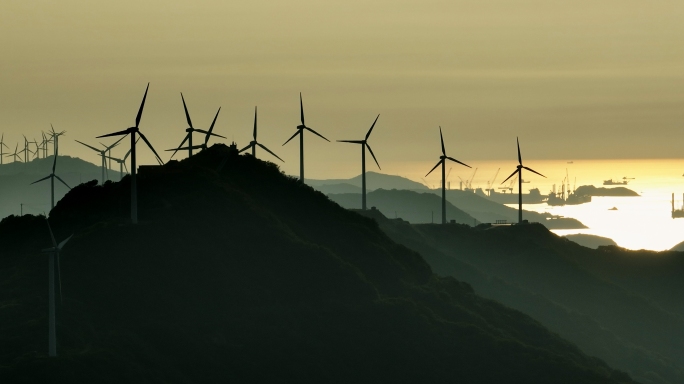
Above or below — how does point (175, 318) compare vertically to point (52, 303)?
below

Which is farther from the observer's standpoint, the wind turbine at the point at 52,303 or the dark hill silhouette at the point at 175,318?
the dark hill silhouette at the point at 175,318

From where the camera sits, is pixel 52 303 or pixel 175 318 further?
pixel 175 318

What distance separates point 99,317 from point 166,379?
14.7 m

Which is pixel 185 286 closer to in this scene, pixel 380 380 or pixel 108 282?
pixel 108 282

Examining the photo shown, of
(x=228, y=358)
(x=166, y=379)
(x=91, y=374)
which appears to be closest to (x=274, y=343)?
(x=228, y=358)

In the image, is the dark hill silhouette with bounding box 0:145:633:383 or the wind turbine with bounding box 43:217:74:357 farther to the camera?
the dark hill silhouette with bounding box 0:145:633:383

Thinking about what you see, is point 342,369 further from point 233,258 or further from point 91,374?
point 91,374

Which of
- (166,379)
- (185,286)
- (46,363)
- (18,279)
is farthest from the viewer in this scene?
(185,286)

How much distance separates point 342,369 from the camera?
18788cm

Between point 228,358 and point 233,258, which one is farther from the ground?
point 233,258

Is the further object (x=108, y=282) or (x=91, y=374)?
(x=108, y=282)

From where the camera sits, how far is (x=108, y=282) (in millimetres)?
179875

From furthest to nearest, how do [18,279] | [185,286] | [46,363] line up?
1. [185,286]
2. [18,279]
3. [46,363]

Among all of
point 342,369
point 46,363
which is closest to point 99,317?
point 46,363
